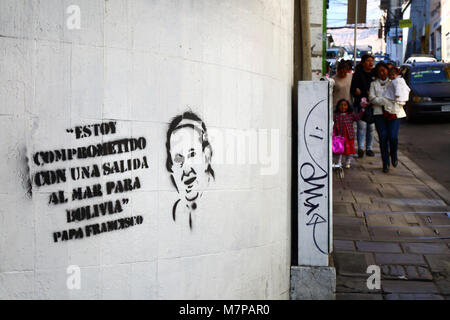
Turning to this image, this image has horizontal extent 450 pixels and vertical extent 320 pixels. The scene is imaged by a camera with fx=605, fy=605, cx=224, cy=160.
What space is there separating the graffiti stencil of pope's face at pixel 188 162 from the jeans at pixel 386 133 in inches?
266

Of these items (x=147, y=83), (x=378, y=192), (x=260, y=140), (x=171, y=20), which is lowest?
(x=378, y=192)

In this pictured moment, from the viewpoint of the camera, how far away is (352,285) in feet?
19.8

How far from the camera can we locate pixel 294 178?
6.05 meters

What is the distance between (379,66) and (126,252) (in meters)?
7.79

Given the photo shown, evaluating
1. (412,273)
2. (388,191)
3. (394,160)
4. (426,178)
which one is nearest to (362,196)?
(388,191)

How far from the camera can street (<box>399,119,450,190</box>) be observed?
11.3 m

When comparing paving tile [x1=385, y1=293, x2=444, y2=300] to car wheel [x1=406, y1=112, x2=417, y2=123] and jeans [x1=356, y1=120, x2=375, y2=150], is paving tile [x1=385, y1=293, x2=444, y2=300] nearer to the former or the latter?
jeans [x1=356, y1=120, x2=375, y2=150]

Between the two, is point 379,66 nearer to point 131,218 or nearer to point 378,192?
point 378,192

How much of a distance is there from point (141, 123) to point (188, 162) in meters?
0.49

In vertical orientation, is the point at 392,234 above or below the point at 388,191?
below

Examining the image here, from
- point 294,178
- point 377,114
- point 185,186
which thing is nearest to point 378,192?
point 377,114

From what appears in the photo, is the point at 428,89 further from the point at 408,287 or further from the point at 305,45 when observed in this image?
the point at 408,287

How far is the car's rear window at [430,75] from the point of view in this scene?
1816 centimetres
